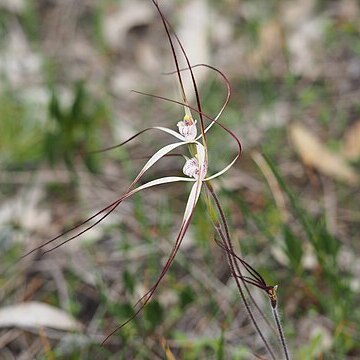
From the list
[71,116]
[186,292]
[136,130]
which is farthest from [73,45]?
[186,292]

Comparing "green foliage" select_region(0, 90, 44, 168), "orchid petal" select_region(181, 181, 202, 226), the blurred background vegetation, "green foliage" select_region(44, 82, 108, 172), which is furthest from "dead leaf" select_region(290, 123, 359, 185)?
"orchid petal" select_region(181, 181, 202, 226)

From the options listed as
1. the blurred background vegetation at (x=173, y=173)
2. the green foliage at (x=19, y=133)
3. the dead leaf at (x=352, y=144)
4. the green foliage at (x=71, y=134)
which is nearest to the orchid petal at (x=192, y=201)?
the blurred background vegetation at (x=173, y=173)

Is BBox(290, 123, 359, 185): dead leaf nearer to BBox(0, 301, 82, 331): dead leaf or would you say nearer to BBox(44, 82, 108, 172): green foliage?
BBox(44, 82, 108, 172): green foliage

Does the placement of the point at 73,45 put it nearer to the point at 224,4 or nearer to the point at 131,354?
the point at 224,4

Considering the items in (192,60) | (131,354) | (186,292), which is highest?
(192,60)

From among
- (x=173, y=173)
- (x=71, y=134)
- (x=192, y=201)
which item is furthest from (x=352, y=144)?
(x=192, y=201)

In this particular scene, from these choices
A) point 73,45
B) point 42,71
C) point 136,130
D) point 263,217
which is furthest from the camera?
point 73,45
